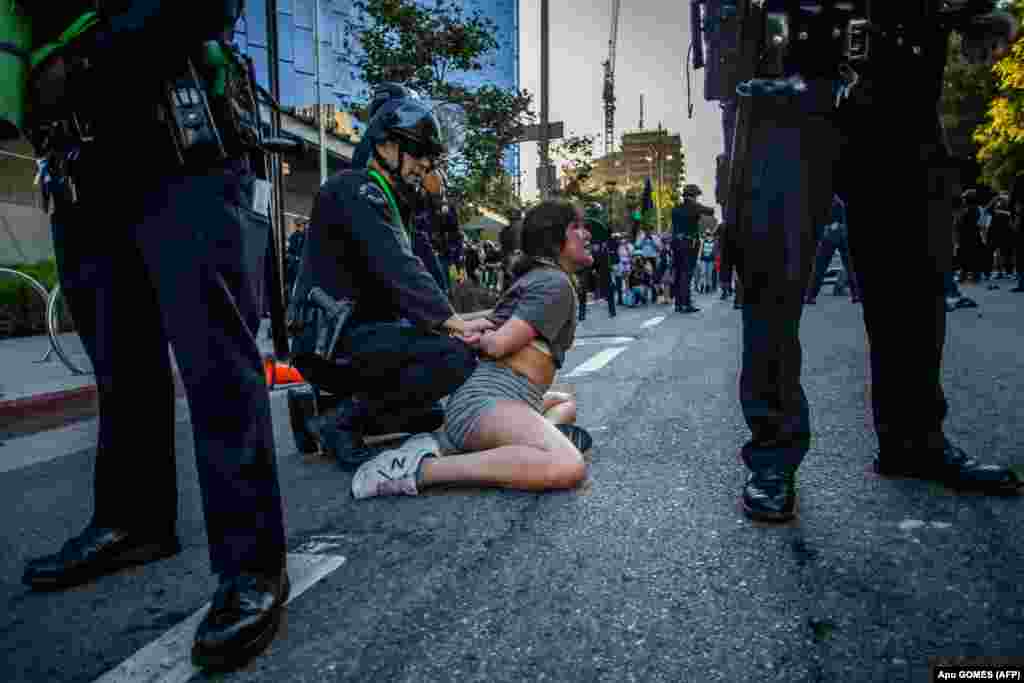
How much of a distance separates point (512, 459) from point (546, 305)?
63cm

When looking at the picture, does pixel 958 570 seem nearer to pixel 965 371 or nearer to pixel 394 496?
pixel 394 496

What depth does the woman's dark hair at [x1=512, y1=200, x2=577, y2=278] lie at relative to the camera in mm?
3025

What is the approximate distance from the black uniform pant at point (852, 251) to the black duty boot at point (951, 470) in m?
0.04

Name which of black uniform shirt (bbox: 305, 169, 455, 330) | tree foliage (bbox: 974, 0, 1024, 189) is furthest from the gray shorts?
tree foliage (bbox: 974, 0, 1024, 189)

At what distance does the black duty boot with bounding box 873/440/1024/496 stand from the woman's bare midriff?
1220mm

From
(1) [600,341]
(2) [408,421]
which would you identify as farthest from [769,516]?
(1) [600,341]

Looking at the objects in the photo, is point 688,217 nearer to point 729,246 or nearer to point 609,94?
point 729,246

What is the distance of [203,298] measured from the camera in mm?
1650

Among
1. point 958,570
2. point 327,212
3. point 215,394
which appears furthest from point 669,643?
point 327,212

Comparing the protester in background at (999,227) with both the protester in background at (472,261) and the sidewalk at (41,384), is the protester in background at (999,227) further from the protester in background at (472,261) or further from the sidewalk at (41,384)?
the sidewalk at (41,384)

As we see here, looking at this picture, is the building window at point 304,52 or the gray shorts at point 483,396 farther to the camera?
the building window at point 304,52

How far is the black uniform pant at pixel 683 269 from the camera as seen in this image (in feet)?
41.1

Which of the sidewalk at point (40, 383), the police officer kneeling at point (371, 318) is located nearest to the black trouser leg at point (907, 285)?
the police officer kneeling at point (371, 318)

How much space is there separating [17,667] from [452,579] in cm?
93
